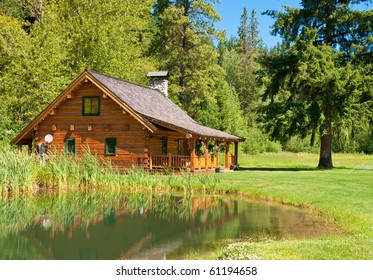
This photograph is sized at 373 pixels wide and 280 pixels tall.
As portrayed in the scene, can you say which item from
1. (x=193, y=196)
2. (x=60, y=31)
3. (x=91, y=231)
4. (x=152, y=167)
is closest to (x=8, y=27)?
(x=60, y=31)

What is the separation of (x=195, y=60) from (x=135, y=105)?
16.4m

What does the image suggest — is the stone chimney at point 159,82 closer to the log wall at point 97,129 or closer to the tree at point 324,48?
the tree at point 324,48

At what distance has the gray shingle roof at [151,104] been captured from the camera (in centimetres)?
2764

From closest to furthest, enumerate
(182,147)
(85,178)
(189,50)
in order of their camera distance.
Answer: (85,178), (182,147), (189,50)

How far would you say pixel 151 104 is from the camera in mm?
32281

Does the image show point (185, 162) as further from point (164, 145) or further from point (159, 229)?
point (159, 229)

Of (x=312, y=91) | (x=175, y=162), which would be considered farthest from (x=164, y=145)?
(x=312, y=91)

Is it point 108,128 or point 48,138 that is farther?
point 48,138

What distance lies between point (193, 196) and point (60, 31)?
79.2ft

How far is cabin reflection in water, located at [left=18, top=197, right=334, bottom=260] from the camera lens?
34.5ft

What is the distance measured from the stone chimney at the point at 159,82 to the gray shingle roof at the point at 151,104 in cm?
144

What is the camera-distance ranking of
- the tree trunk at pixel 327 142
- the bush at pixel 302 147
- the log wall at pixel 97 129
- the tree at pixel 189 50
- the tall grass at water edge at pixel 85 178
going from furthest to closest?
1. the bush at pixel 302 147
2. the tree at pixel 189 50
3. the tree trunk at pixel 327 142
4. the log wall at pixel 97 129
5. the tall grass at water edge at pixel 85 178

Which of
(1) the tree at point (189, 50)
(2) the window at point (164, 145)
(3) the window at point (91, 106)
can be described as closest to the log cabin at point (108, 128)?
(3) the window at point (91, 106)

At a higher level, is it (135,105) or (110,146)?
(135,105)
